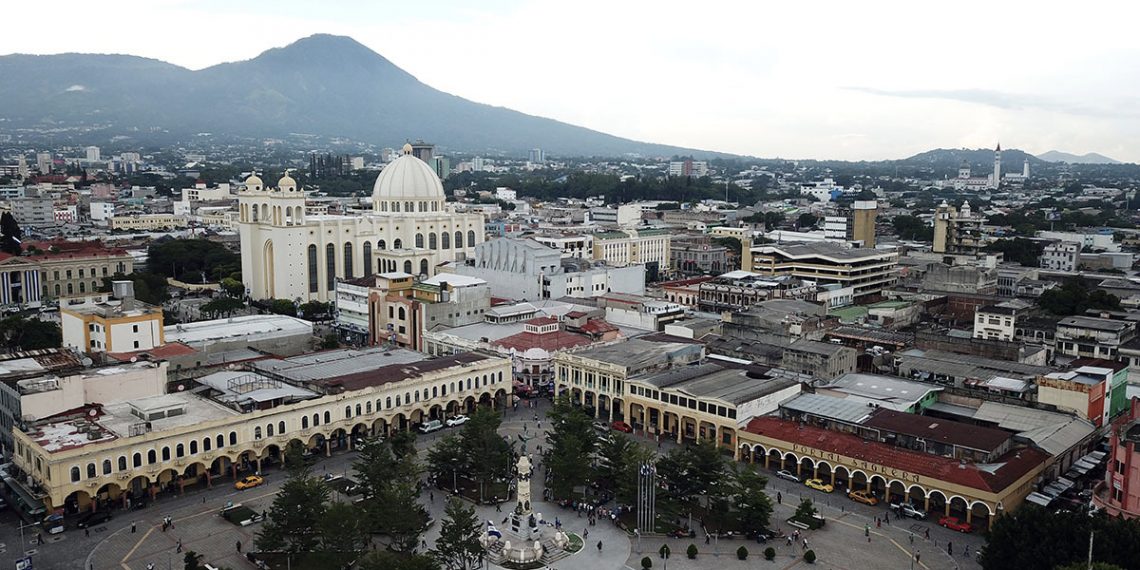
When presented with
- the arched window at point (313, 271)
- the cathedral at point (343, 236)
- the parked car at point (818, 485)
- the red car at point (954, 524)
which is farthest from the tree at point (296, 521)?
the arched window at point (313, 271)

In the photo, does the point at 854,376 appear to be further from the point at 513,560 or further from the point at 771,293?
the point at 513,560

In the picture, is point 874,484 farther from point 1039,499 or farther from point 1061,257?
point 1061,257

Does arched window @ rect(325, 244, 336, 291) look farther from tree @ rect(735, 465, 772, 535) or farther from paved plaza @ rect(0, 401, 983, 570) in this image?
tree @ rect(735, 465, 772, 535)

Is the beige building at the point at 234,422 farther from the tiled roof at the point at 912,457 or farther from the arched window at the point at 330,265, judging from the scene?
the arched window at the point at 330,265

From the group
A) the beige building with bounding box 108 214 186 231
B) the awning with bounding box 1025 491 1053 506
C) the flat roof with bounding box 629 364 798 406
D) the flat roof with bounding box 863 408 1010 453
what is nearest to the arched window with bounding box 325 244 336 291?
the flat roof with bounding box 629 364 798 406

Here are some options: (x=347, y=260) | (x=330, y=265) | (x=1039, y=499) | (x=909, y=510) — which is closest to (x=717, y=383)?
(x=909, y=510)

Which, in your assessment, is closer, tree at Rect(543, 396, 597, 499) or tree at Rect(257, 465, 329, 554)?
tree at Rect(257, 465, 329, 554)
